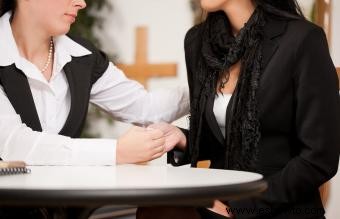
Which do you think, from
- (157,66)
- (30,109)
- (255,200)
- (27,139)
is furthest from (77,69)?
(157,66)

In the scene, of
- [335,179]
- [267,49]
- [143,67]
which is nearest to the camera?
[267,49]

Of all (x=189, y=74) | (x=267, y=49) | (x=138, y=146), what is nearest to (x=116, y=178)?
(x=138, y=146)

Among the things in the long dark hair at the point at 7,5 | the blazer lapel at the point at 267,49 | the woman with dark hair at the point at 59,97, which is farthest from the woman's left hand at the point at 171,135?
the long dark hair at the point at 7,5

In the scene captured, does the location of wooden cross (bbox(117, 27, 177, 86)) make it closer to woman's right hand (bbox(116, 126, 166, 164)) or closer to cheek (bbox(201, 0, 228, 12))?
cheek (bbox(201, 0, 228, 12))

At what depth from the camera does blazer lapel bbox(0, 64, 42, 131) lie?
5.78ft

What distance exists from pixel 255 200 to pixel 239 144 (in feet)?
0.66

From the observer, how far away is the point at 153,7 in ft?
11.9

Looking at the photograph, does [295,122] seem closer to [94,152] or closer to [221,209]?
[221,209]

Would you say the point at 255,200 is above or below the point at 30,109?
below

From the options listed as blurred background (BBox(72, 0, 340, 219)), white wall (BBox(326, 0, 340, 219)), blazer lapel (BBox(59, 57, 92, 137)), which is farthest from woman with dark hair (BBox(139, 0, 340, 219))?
blurred background (BBox(72, 0, 340, 219))

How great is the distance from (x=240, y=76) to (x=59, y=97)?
0.64 metres

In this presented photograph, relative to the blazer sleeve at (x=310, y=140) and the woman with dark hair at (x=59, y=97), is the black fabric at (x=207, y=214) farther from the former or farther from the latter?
the woman with dark hair at (x=59, y=97)

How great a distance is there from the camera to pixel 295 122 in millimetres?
1674

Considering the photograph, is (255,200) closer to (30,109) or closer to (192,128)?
(192,128)
